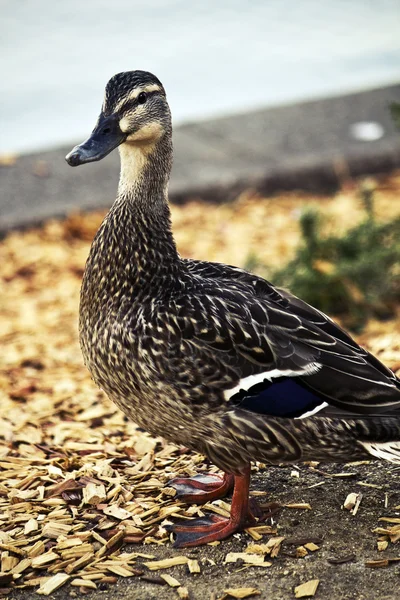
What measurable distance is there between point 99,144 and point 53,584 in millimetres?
1456

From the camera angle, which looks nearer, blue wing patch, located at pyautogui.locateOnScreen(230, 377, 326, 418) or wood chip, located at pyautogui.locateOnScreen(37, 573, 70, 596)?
wood chip, located at pyautogui.locateOnScreen(37, 573, 70, 596)

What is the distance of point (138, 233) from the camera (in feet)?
11.7

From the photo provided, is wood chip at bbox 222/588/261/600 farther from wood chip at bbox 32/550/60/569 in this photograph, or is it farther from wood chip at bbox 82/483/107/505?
wood chip at bbox 82/483/107/505

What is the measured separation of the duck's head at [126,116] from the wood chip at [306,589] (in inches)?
60.5

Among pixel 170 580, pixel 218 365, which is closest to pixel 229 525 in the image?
pixel 170 580

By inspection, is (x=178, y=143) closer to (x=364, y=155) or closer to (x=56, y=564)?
(x=364, y=155)

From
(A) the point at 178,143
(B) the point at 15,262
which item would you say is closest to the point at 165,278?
(B) the point at 15,262

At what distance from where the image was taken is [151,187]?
3.62 meters

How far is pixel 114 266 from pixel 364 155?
15.0ft

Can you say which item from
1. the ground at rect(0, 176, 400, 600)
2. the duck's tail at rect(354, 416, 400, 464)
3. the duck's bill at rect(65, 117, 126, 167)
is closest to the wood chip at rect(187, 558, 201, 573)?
the ground at rect(0, 176, 400, 600)

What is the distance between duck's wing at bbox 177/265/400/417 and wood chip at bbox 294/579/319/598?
0.54 metres

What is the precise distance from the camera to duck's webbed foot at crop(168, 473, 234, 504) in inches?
140

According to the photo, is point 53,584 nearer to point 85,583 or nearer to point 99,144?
point 85,583

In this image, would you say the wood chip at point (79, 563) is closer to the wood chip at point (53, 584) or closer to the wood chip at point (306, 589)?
the wood chip at point (53, 584)
